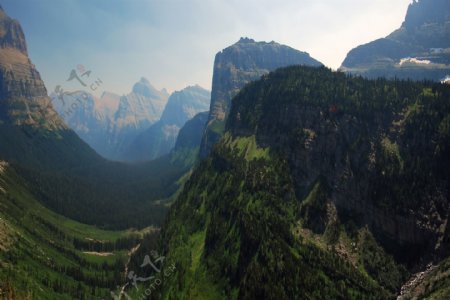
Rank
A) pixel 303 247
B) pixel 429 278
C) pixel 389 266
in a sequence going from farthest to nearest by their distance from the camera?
pixel 303 247
pixel 389 266
pixel 429 278

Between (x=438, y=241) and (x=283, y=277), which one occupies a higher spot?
(x=438, y=241)

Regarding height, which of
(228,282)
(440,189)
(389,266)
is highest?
(440,189)

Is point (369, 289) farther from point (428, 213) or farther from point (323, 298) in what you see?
point (428, 213)

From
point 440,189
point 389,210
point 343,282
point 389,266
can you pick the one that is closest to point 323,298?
point 343,282

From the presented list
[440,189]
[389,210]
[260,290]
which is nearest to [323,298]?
[260,290]

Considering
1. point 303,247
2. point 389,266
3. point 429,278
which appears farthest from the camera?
point 303,247

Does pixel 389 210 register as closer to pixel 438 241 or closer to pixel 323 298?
pixel 438 241

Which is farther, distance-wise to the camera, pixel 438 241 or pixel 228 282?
pixel 228 282

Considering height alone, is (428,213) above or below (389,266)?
above

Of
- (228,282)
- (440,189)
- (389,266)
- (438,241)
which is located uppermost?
(440,189)
